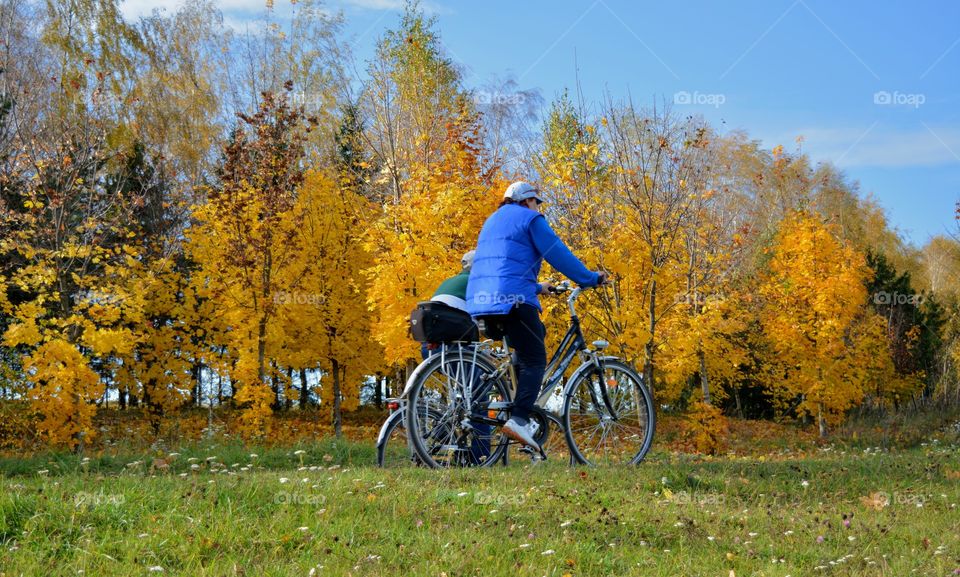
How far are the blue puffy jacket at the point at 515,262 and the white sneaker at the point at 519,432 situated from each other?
2.83ft

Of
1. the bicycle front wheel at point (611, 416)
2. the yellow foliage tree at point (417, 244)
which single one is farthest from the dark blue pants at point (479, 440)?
the yellow foliage tree at point (417, 244)

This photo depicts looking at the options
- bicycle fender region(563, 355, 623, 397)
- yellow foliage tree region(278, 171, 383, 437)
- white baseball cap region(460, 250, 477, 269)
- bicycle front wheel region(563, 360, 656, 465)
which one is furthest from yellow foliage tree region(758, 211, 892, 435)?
bicycle fender region(563, 355, 623, 397)

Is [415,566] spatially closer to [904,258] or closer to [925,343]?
[925,343]

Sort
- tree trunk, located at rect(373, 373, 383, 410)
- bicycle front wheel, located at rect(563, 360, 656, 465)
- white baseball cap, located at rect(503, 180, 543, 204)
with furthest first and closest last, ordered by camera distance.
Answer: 1. tree trunk, located at rect(373, 373, 383, 410)
2. bicycle front wheel, located at rect(563, 360, 656, 465)
3. white baseball cap, located at rect(503, 180, 543, 204)

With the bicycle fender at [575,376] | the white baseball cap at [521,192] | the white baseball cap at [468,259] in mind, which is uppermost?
the white baseball cap at [521,192]

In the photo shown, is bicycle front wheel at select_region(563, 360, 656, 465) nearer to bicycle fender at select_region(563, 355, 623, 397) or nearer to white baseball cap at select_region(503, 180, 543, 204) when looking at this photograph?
bicycle fender at select_region(563, 355, 623, 397)

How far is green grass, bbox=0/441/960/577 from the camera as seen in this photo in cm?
379

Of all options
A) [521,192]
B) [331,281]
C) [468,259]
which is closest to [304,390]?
[331,281]

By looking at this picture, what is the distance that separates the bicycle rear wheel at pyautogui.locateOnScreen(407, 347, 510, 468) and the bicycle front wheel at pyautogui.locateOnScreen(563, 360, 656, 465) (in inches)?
28.4

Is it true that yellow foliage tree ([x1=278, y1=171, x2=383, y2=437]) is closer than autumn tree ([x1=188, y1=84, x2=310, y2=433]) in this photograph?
No

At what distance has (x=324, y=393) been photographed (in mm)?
22516

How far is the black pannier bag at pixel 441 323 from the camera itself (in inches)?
237

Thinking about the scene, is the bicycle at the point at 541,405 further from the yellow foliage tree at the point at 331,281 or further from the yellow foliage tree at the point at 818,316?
the yellow foliage tree at the point at 818,316

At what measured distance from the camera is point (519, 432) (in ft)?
19.9
